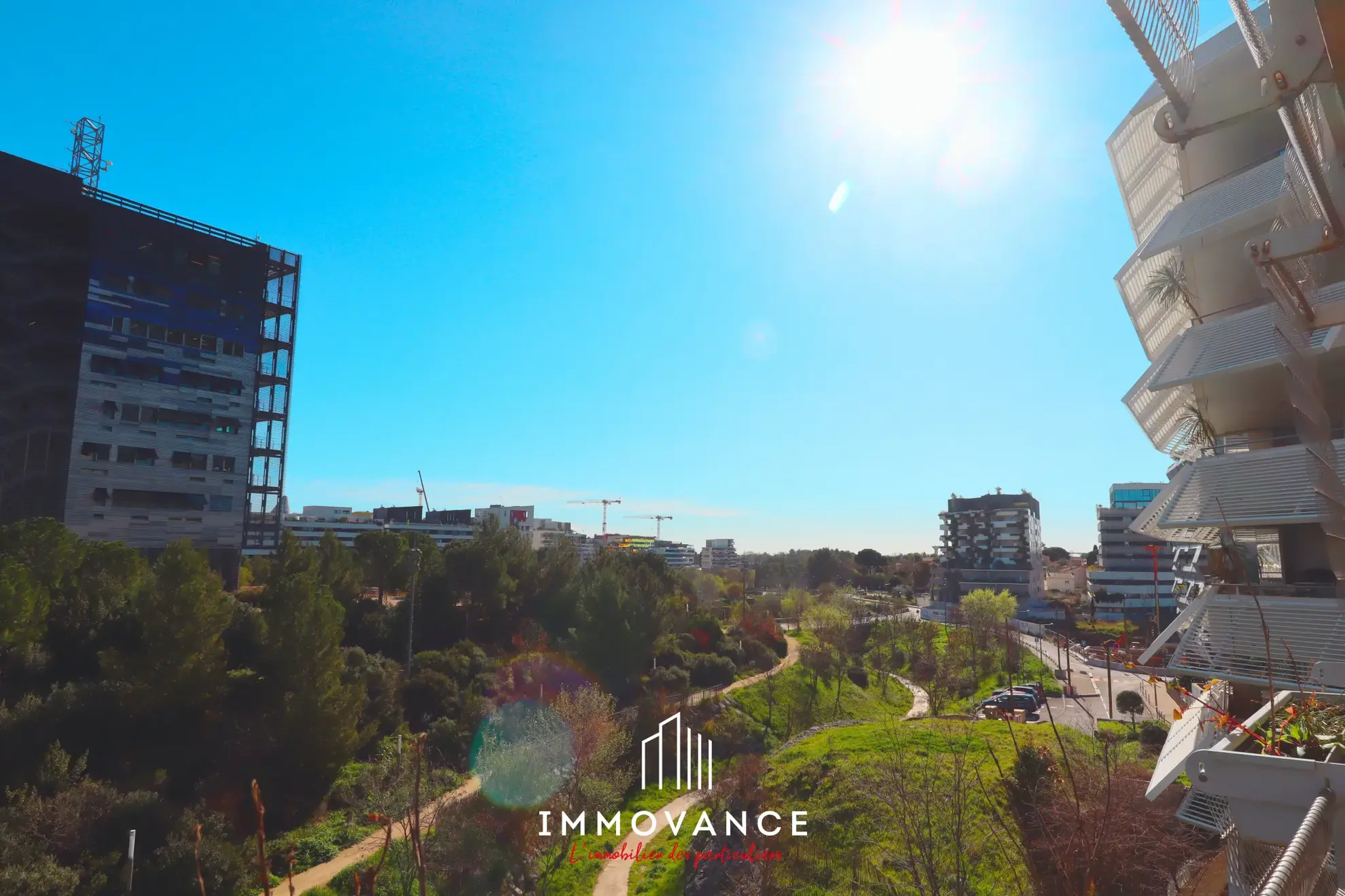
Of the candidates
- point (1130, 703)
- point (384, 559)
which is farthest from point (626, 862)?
point (384, 559)

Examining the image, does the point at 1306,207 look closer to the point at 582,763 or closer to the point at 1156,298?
the point at 1156,298

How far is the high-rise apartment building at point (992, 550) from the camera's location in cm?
9756

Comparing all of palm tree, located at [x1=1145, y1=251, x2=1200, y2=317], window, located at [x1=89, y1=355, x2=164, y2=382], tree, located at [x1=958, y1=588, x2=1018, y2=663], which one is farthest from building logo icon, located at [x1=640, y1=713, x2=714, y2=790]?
window, located at [x1=89, y1=355, x2=164, y2=382]

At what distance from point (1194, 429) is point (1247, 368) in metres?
7.12

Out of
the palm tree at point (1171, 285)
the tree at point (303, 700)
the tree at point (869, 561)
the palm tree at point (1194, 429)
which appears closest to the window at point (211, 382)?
the tree at point (303, 700)

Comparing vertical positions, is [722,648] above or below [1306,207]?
below

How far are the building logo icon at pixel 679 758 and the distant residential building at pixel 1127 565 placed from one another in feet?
195

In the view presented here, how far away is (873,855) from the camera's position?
57.1ft

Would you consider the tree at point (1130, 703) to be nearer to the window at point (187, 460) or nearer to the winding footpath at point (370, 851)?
the winding footpath at point (370, 851)

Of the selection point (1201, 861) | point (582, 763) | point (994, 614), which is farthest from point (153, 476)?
point (994, 614)

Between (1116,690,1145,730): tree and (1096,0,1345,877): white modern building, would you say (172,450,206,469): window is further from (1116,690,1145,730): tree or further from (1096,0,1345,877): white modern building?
(1116,690,1145,730): tree

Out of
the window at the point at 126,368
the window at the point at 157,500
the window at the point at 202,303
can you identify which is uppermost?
the window at the point at 202,303

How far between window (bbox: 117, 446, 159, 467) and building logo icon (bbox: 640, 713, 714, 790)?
1411 inches

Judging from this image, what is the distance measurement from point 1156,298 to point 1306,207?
14.1 m
